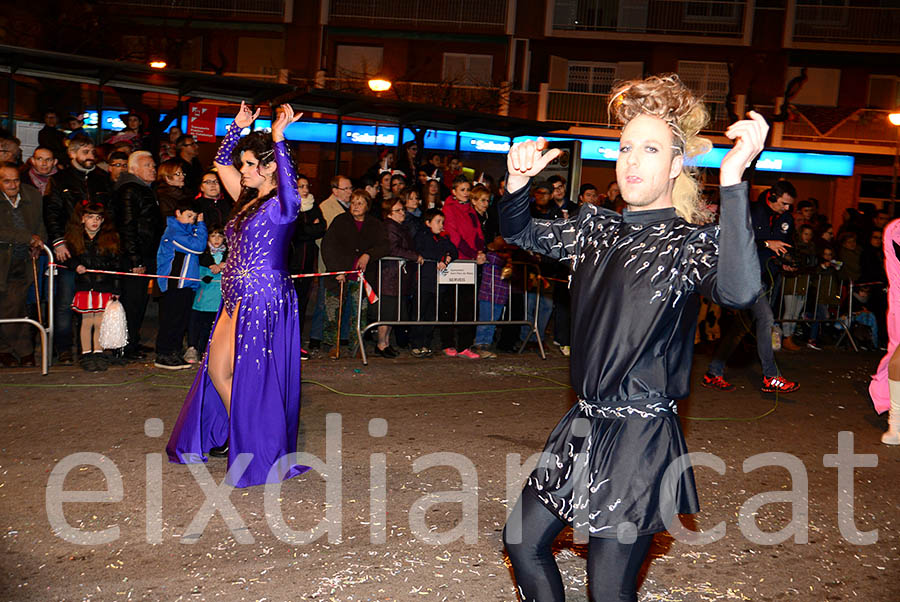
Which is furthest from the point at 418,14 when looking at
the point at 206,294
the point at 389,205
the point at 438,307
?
the point at 206,294

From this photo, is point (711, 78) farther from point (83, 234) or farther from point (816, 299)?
point (83, 234)

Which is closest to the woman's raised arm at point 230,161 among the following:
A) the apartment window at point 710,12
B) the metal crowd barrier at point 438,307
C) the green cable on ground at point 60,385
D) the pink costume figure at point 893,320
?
the green cable on ground at point 60,385

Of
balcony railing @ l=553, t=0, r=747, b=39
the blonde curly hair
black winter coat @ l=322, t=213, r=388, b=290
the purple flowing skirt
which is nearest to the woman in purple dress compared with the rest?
the purple flowing skirt

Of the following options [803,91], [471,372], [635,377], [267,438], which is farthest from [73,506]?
[803,91]

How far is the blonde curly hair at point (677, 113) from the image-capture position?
295 cm

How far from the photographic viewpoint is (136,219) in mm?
8734

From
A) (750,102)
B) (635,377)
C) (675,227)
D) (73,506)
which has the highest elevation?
(750,102)

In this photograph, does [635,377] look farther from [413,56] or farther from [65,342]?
[413,56]

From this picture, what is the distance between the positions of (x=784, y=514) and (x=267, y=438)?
127 inches

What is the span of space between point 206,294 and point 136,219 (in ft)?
3.22

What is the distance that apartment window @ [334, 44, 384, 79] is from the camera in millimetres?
31141

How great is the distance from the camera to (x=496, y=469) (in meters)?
6.08

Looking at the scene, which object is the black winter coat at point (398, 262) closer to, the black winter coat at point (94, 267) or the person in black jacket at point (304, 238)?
the person in black jacket at point (304, 238)

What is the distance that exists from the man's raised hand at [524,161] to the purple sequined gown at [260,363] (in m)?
2.51
